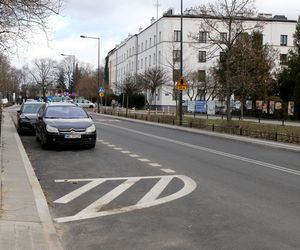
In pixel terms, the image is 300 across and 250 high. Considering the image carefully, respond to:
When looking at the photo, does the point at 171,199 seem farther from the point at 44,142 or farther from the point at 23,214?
the point at 44,142

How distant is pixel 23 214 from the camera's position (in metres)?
7.55

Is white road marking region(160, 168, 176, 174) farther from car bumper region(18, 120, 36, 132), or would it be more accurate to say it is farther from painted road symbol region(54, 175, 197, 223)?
car bumper region(18, 120, 36, 132)

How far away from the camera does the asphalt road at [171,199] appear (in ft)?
22.1

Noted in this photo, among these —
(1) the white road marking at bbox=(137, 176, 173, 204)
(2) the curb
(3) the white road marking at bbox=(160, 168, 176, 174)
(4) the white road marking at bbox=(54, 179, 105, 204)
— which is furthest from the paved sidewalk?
(3) the white road marking at bbox=(160, 168, 176, 174)

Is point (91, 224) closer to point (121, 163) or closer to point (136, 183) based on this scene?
point (136, 183)

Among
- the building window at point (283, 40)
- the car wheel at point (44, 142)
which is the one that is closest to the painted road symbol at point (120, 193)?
the car wheel at point (44, 142)

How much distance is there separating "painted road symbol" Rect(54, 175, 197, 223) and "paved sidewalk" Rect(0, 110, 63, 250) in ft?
1.51

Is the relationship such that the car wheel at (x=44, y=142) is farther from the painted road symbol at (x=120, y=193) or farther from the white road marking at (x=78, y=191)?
the white road marking at (x=78, y=191)

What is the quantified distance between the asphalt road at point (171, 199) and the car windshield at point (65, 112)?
2.17 meters

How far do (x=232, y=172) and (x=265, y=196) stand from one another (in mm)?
3340

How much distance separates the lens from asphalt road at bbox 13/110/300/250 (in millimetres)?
6738

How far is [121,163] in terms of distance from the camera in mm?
14562

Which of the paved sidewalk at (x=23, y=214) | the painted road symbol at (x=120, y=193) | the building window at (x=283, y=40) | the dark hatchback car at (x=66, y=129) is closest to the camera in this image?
the paved sidewalk at (x=23, y=214)

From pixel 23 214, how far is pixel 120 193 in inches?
104
